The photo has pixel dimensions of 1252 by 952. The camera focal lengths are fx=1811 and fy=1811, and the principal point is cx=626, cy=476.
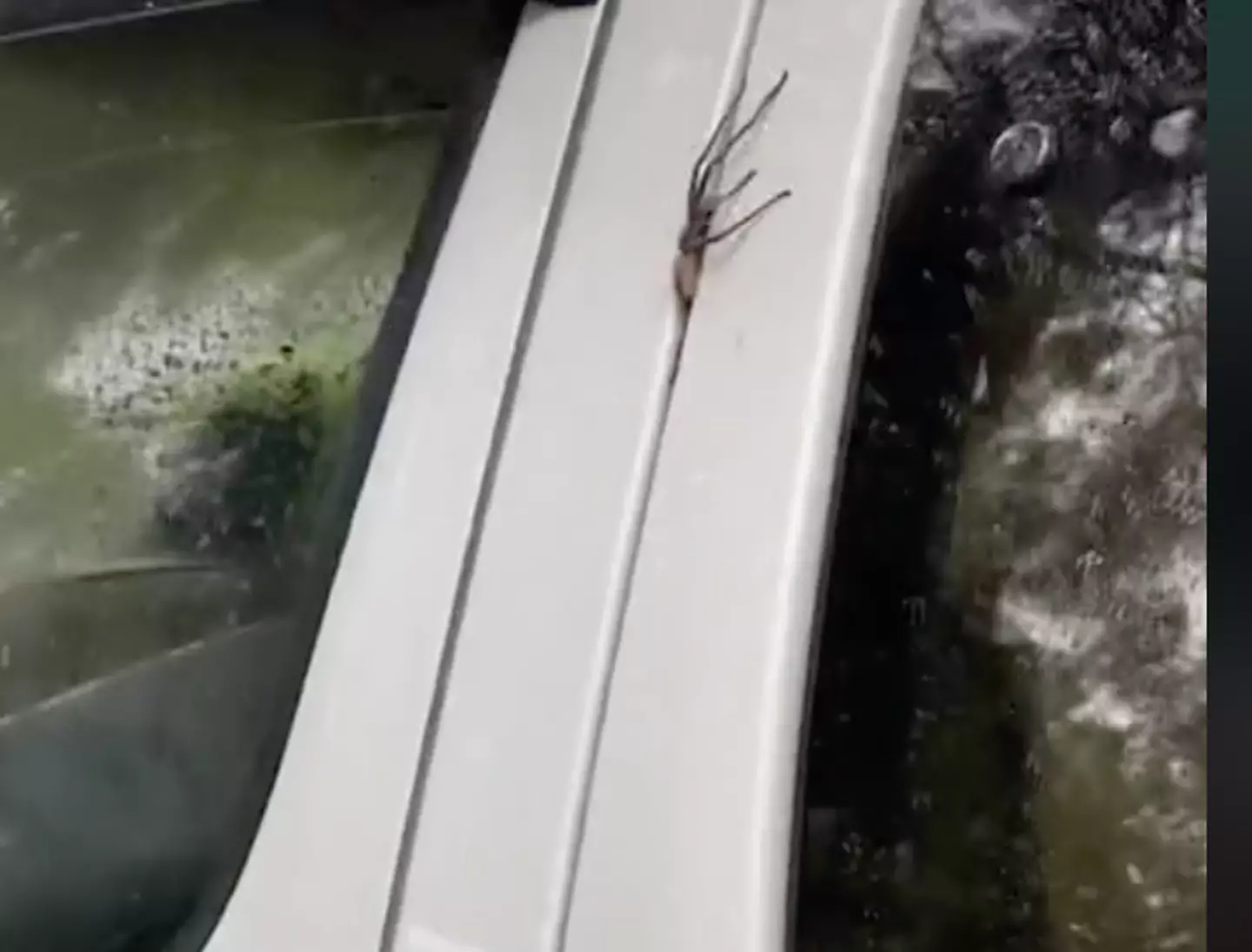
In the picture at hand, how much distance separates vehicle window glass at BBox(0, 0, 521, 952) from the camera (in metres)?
1.13

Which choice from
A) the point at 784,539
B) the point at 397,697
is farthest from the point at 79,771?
the point at 784,539

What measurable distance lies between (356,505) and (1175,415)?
0.51 m

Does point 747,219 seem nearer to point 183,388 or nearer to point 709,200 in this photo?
point 709,200

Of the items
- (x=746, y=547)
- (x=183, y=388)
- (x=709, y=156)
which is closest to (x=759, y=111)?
(x=709, y=156)

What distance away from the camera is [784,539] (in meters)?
1.04

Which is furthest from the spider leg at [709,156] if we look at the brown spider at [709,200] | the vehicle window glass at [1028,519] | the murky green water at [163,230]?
the murky green water at [163,230]

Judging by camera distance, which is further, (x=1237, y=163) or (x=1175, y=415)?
(x=1175, y=415)

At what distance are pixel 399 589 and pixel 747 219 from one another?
313 mm

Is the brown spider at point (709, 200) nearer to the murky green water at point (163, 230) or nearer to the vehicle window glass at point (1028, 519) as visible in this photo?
the vehicle window glass at point (1028, 519)

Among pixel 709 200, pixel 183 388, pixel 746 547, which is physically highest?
pixel 709 200

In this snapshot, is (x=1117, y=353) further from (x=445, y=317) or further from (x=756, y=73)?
(x=445, y=317)

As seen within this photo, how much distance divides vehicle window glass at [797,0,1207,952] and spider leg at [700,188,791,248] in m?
0.07

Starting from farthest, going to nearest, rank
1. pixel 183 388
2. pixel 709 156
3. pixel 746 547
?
pixel 183 388 → pixel 709 156 → pixel 746 547

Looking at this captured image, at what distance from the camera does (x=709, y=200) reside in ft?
3.72
